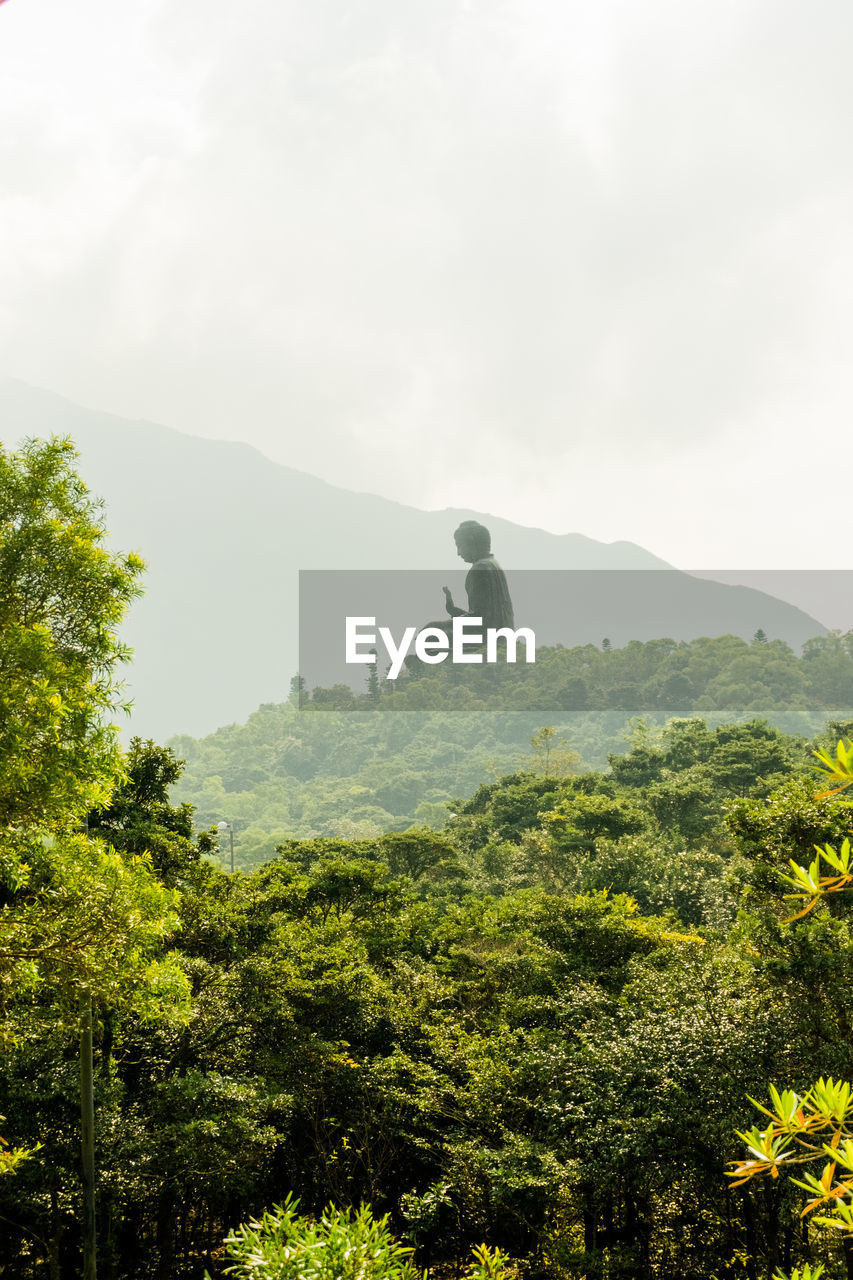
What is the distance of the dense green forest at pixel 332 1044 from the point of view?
A: 6.14m

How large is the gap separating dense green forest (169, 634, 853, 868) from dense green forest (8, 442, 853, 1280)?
49312 mm

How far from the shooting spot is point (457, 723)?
9750 centimetres

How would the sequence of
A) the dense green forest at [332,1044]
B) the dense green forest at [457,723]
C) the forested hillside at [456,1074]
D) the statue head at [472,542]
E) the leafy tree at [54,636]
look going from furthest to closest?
the dense green forest at [457,723], the statue head at [472,542], the forested hillside at [456,1074], the dense green forest at [332,1044], the leafy tree at [54,636]

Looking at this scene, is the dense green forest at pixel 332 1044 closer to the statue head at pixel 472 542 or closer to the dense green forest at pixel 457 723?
the dense green forest at pixel 457 723

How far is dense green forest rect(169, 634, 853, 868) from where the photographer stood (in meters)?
73.9

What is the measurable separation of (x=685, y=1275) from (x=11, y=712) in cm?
1046

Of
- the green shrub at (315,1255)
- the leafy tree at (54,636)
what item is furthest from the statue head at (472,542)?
the green shrub at (315,1255)

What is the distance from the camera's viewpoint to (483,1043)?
10.7 m

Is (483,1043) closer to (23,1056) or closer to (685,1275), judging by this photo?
(685,1275)

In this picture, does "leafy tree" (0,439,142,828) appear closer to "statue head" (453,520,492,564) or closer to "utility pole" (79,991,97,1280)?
"utility pole" (79,991,97,1280)

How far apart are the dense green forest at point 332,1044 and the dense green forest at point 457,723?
162 ft

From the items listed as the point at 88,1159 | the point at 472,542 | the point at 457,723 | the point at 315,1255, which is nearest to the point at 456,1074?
the point at 88,1159

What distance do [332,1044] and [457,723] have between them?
8629cm

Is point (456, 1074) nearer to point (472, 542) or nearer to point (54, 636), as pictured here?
point (54, 636)
